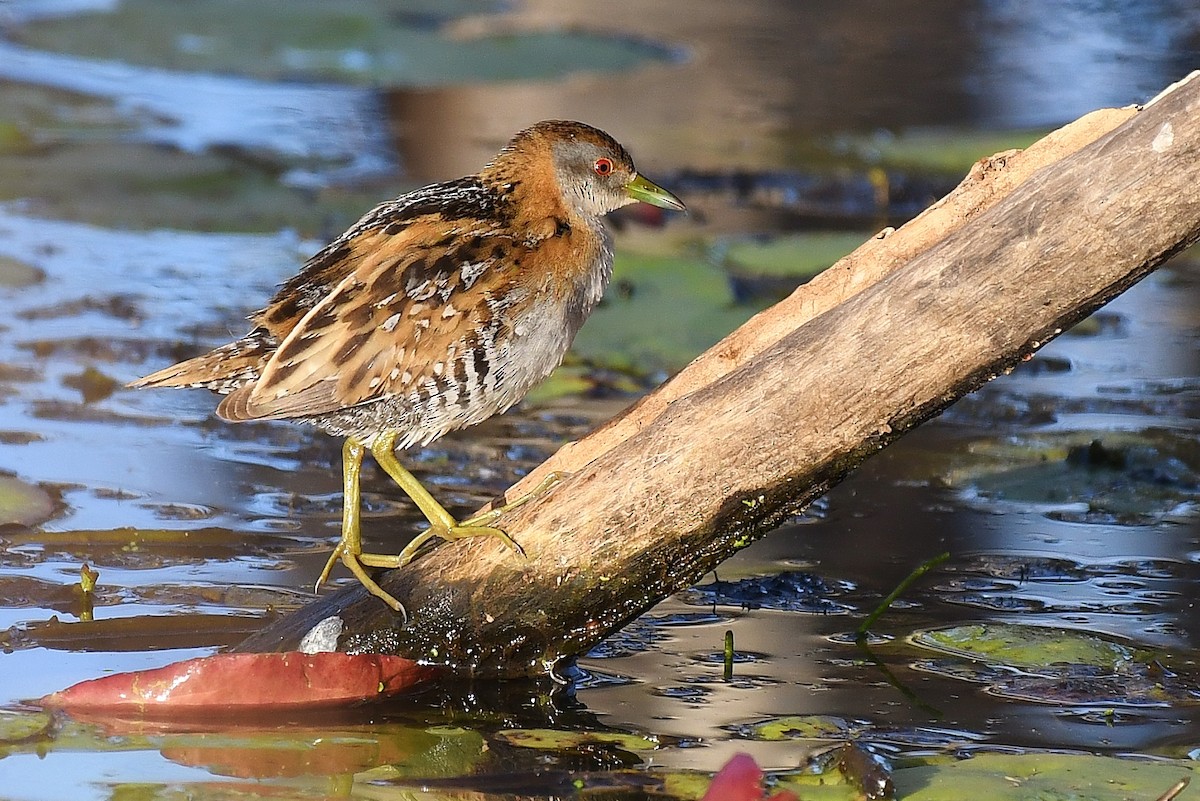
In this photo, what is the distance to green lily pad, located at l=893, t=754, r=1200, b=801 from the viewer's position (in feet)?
11.3

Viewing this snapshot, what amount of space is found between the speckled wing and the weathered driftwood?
38 cm

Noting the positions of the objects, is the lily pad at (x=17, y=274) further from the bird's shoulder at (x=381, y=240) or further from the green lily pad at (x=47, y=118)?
the bird's shoulder at (x=381, y=240)

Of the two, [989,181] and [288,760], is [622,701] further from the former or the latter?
[989,181]

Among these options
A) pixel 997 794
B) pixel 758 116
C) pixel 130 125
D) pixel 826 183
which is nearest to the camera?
pixel 997 794

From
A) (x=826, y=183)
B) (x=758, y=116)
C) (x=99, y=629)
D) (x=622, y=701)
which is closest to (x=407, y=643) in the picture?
(x=622, y=701)

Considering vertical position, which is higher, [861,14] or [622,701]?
[861,14]

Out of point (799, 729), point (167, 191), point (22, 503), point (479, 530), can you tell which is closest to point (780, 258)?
point (167, 191)

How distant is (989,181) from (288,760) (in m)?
2.07

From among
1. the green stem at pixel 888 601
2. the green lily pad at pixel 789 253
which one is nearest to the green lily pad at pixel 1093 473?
the green stem at pixel 888 601

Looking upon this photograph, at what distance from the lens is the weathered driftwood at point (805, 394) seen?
3.69 meters

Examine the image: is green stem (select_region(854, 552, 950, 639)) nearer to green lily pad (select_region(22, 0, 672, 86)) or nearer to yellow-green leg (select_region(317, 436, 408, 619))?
yellow-green leg (select_region(317, 436, 408, 619))

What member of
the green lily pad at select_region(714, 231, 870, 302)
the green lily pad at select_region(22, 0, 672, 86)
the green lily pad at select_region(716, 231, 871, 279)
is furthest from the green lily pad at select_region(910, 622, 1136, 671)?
the green lily pad at select_region(22, 0, 672, 86)

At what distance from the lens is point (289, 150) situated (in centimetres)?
1134

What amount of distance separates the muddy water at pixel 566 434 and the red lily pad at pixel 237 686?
11 centimetres
